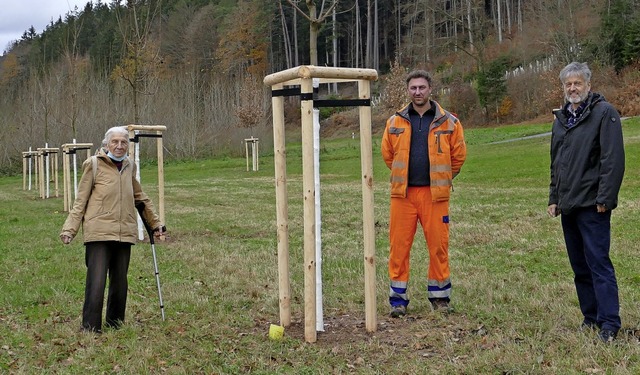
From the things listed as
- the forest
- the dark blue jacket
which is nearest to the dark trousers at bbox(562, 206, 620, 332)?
the dark blue jacket

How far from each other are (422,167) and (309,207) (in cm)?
129

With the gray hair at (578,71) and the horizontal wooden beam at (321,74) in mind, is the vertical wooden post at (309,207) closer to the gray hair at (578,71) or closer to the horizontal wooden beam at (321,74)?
the horizontal wooden beam at (321,74)

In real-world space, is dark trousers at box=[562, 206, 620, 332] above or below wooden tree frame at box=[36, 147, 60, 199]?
below

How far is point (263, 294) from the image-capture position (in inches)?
319

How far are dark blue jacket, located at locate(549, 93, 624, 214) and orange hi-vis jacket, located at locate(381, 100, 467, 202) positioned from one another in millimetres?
991

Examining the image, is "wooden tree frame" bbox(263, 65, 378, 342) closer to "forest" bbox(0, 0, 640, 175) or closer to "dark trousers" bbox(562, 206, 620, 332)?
"dark trousers" bbox(562, 206, 620, 332)

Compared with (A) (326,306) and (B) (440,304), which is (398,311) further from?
(A) (326,306)

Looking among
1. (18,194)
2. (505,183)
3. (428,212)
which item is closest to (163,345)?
(428,212)

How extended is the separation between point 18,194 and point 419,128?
25.7 meters

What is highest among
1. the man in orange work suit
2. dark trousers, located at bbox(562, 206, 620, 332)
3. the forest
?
the forest

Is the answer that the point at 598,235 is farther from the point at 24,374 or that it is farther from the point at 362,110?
the point at 24,374

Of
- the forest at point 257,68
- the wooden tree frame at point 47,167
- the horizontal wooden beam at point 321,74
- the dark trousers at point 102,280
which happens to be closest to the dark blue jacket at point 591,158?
the horizontal wooden beam at point 321,74

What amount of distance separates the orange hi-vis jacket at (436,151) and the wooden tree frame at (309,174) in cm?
46

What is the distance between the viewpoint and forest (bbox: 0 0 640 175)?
4378 cm
